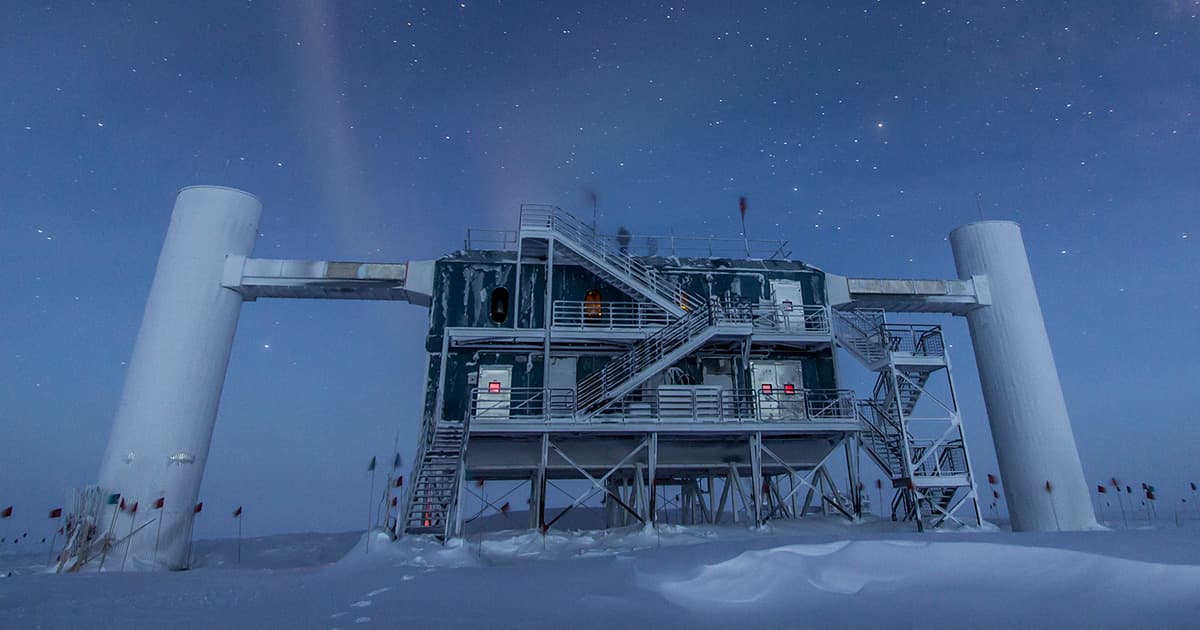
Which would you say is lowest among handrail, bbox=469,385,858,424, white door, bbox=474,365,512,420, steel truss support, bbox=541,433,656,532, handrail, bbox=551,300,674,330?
steel truss support, bbox=541,433,656,532

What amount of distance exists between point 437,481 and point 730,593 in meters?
17.3

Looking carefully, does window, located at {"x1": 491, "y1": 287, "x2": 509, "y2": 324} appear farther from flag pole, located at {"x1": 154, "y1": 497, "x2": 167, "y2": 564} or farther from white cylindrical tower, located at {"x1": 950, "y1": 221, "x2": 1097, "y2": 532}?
white cylindrical tower, located at {"x1": 950, "y1": 221, "x2": 1097, "y2": 532}

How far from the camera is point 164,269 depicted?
81.9 ft

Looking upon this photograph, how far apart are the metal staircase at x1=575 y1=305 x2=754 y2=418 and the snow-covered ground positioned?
1124 cm

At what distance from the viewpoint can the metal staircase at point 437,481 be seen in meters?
21.3

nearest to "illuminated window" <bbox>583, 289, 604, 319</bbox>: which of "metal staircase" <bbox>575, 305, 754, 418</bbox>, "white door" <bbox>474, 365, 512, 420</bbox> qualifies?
"metal staircase" <bbox>575, 305, 754, 418</bbox>

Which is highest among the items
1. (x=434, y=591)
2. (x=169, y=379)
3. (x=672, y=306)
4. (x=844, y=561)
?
(x=672, y=306)

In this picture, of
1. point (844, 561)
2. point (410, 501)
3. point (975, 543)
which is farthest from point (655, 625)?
point (410, 501)

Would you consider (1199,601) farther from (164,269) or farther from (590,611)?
(164,269)

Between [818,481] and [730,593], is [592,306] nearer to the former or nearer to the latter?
[818,481]

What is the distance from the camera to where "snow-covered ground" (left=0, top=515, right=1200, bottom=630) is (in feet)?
20.4

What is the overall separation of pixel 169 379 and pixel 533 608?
22.0 metres

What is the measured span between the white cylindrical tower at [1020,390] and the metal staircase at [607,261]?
1399cm

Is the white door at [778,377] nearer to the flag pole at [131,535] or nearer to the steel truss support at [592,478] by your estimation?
the steel truss support at [592,478]
